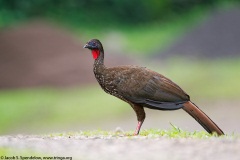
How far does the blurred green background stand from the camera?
25672mm

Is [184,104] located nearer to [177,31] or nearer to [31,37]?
[31,37]

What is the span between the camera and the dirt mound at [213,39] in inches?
1560

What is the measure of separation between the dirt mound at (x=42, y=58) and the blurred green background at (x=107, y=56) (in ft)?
0.12

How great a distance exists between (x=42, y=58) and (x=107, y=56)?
2.58m

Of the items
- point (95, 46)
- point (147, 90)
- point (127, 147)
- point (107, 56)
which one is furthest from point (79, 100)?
point (127, 147)

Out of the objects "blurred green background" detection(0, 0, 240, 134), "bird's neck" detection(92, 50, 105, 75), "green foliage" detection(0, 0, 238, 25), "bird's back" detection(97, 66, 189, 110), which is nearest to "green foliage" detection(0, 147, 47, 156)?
"bird's back" detection(97, 66, 189, 110)

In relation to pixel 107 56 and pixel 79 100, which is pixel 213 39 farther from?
pixel 79 100

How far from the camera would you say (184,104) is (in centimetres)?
1241

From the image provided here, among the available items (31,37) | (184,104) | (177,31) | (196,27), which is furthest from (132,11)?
(184,104)

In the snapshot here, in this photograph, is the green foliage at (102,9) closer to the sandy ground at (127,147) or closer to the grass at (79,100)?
the grass at (79,100)

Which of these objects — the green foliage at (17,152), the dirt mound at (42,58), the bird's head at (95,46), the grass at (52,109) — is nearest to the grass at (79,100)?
the grass at (52,109)

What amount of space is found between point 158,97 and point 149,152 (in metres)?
2.09

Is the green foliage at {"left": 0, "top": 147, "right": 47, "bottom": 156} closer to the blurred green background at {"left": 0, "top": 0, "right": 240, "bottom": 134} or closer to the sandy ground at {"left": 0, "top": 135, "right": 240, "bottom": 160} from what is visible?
the sandy ground at {"left": 0, "top": 135, "right": 240, "bottom": 160}

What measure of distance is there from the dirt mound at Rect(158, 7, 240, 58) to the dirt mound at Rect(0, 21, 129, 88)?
15.6ft
